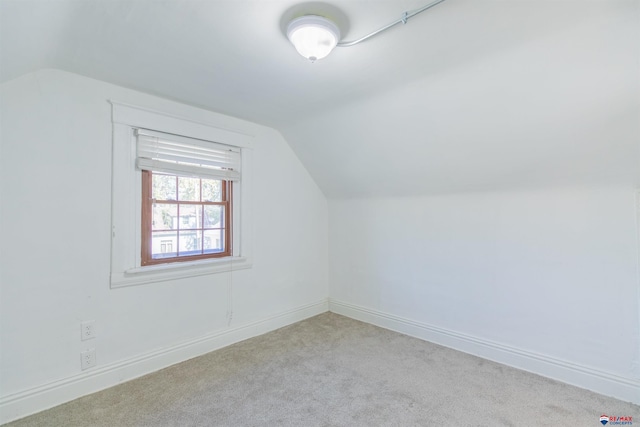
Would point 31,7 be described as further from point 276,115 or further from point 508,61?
point 508,61

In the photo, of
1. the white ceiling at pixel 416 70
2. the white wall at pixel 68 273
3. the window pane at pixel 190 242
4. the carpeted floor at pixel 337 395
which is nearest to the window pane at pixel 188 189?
the window pane at pixel 190 242

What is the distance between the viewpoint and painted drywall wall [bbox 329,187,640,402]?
2.09 m

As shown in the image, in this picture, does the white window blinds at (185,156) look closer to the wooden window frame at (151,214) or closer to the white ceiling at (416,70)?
the wooden window frame at (151,214)

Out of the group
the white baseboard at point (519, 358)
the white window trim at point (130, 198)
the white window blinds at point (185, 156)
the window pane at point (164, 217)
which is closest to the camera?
the white baseboard at point (519, 358)

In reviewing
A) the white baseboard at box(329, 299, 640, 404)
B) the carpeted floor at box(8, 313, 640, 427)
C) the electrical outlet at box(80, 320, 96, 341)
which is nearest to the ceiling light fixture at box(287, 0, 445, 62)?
the carpeted floor at box(8, 313, 640, 427)

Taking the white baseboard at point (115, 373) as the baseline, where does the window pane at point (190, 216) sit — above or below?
above

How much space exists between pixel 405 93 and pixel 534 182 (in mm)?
1295

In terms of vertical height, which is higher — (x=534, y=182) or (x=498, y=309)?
(x=534, y=182)

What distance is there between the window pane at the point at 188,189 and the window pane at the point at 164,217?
133mm

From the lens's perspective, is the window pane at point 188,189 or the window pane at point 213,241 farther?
the window pane at point 213,241

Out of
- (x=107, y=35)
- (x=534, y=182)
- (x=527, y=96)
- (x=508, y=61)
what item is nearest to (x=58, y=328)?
(x=107, y=35)

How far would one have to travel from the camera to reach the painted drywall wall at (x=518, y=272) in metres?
2.09

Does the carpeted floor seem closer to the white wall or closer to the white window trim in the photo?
the white wall

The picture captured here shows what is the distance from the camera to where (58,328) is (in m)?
2.00
